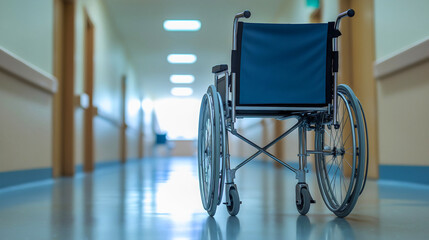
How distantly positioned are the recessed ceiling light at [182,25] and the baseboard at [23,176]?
4884mm

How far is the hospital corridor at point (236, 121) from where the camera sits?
5.83 ft

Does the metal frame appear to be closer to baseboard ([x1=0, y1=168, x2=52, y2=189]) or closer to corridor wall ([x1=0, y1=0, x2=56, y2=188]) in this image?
corridor wall ([x1=0, y1=0, x2=56, y2=188])

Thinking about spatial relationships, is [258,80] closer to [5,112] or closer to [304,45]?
[304,45]

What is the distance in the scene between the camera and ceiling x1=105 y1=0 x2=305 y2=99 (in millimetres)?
7785

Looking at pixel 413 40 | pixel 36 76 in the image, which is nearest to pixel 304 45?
pixel 413 40

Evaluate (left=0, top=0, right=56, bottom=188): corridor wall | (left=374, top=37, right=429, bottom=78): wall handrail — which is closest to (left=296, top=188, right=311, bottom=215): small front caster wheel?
(left=374, top=37, right=429, bottom=78): wall handrail

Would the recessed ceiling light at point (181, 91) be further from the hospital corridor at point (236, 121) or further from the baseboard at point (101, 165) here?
the hospital corridor at point (236, 121)

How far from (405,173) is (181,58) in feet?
29.4

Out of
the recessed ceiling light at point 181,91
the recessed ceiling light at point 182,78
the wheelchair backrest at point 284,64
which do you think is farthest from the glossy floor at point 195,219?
the recessed ceiling light at point 181,91

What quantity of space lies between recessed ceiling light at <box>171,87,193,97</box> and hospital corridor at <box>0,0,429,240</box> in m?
8.16

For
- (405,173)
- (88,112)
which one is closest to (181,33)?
(88,112)

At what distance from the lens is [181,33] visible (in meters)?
9.53

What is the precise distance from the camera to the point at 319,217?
6.30 feet

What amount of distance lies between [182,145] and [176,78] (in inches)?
432
